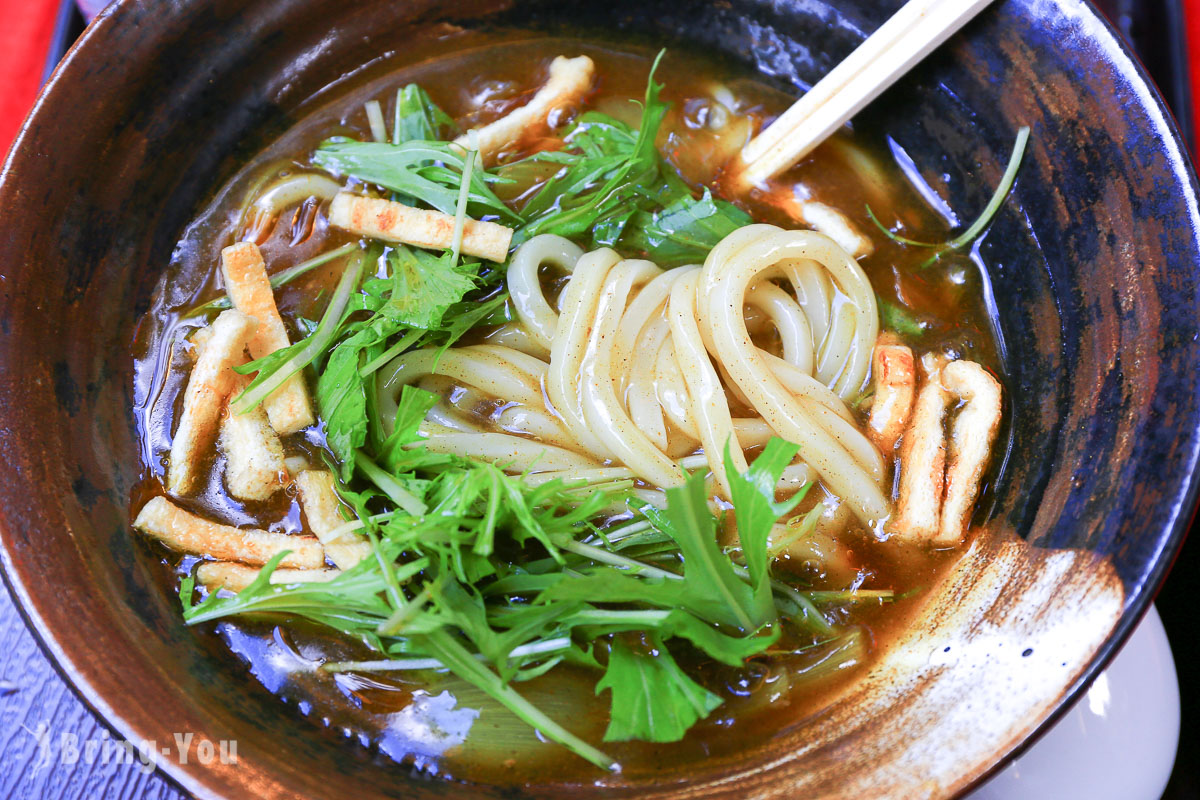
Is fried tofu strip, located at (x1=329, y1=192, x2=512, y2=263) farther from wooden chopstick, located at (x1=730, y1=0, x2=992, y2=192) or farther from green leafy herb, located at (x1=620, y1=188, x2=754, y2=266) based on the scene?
wooden chopstick, located at (x1=730, y1=0, x2=992, y2=192)

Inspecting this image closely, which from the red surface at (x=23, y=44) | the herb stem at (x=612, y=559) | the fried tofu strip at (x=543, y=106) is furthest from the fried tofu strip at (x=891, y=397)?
the red surface at (x=23, y=44)

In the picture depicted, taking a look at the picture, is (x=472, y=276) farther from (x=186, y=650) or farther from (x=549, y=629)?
(x=186, y=650)

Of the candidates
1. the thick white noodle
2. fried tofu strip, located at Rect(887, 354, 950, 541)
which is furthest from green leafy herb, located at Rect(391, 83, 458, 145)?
fried tofu strip, located at Rect(887, 354, 950, 541)

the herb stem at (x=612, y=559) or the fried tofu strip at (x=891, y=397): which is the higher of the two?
the fried tofu strip at (x=891, y=397)

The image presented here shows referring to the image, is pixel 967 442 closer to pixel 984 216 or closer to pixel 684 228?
pixel 984 216

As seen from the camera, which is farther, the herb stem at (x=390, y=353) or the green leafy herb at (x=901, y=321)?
the green leafy herb at (x=901, y=321)

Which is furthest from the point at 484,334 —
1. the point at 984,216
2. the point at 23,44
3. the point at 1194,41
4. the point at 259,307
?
the point at 1194,41

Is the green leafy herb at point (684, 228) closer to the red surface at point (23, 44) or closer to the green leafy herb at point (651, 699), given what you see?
the green leafy herb at point (651, 699)

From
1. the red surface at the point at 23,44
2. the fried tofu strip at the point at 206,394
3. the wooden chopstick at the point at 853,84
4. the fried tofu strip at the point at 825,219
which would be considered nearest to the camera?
the fried tofu strip at the point at 206,394

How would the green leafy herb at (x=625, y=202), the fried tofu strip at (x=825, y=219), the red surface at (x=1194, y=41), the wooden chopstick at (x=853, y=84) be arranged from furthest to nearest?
the red surface at (x=1194, y=41)
the fried tofu strip at (x=825, y=219)
the green leafy herb at (x=625, y=202)
the wooden chopstick at (x=853, y=84)
